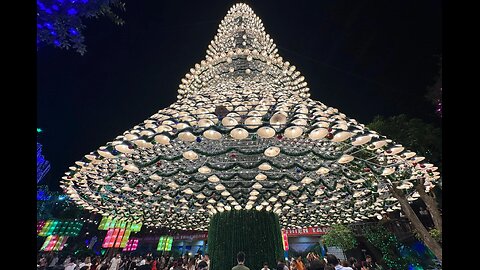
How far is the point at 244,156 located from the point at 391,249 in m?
15.4

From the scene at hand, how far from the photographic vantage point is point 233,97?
4.62 m

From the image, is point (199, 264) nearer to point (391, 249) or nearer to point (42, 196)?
point (391, 249)

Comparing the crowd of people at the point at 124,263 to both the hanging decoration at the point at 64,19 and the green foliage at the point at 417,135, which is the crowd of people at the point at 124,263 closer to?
the hanging decoration at the point at 64,19

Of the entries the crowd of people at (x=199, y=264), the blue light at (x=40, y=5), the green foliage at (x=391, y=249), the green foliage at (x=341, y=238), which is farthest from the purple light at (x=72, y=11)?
the green foliage at (x=391, y=249)

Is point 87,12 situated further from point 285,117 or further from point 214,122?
point 285,117

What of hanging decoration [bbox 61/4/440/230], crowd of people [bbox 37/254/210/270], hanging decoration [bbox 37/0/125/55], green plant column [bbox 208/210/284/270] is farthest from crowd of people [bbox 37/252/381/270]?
hanging decoration [bbox 37/0/125/55]

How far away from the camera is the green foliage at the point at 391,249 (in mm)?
14012

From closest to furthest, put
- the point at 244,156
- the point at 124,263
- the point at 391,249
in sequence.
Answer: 1. the point at 244,156
2. the point at 124,263
3. the point at 391,249

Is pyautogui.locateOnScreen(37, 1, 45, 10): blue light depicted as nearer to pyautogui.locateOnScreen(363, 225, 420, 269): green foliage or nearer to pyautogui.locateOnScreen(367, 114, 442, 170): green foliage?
pyautogui.locateOnScreen(367, 114, 442, 170): green foliage

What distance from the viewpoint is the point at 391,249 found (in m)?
15.1

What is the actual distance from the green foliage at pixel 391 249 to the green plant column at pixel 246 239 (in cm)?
1185

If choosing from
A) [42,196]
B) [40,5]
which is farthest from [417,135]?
[42,196]
